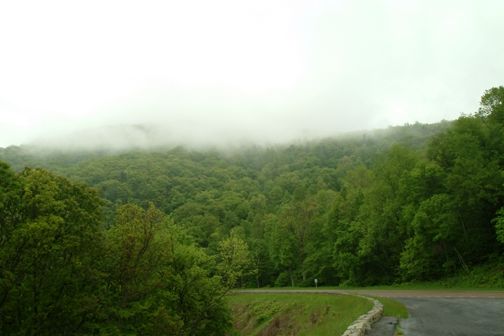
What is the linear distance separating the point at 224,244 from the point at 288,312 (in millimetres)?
11309

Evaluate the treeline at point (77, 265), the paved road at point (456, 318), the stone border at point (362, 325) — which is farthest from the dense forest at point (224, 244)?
the stone border at point (362, 325)

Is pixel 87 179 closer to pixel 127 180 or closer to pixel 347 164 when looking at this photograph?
pixel 127 180

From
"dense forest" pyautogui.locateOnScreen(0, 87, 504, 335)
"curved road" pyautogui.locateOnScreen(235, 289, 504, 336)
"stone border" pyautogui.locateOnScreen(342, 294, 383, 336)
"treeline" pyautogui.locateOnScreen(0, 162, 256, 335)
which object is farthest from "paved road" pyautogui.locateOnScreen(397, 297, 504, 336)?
"treeline" pyautogui.locateOnScreen(0, 162, 256, 335)

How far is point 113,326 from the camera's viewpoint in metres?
28.1

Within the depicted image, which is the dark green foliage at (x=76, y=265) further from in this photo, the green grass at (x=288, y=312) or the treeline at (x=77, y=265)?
the green grass at (x=288, y=312)

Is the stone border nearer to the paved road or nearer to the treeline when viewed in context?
the paved road

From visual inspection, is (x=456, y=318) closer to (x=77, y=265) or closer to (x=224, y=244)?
(x=77, y=265)

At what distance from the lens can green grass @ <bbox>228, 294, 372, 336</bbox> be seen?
3712 centimetres

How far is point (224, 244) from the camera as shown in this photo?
54.3m

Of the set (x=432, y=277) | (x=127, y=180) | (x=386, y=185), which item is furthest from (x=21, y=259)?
(x=127, y=180)

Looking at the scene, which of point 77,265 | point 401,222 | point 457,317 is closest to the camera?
point 457,317

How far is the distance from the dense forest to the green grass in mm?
6432

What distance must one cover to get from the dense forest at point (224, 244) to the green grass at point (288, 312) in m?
6.43

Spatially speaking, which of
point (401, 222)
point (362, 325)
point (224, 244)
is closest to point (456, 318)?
point (362, 325)
